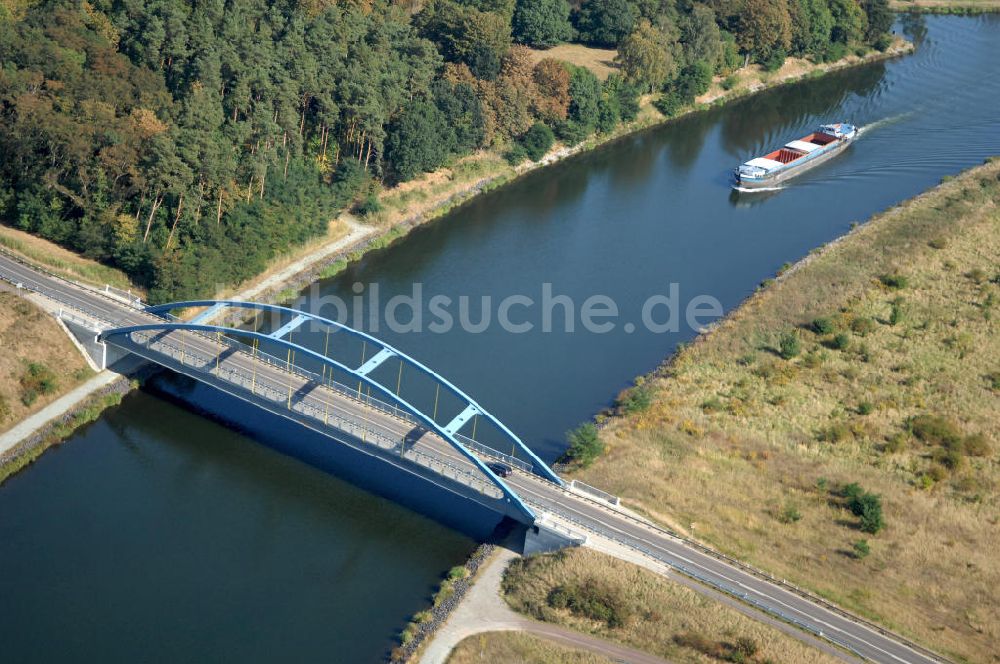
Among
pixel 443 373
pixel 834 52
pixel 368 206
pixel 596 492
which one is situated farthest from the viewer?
pixel 834 52

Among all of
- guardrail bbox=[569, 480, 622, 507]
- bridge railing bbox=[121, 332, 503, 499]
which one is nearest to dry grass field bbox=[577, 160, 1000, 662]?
guardrail bbox=[569, 480, 622, 507]

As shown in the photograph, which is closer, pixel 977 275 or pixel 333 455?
pixel 333 455

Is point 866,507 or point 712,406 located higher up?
point 712,406

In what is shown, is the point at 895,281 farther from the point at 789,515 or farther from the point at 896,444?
the point at 789,515

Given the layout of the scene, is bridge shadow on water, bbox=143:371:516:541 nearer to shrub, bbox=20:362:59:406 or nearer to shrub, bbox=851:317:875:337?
shrub, bbox=20:362:59:406

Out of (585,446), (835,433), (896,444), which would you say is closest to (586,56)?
(835,433)

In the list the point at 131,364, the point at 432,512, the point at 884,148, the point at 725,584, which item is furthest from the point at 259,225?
the point at 884,148

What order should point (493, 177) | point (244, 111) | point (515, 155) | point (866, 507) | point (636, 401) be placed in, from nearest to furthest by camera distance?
point (866, 507), point (636, 401), point (244, 111), point (493, 177), point (515, 155)

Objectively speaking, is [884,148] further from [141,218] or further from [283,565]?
[283,565]
